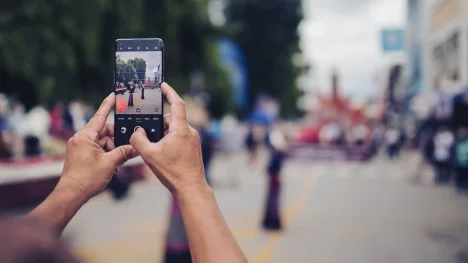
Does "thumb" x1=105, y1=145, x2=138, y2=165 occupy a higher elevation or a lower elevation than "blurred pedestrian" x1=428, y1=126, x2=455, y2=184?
higher

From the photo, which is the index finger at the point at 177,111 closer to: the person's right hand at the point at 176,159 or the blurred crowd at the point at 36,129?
the person's right hand at the point at 176,159

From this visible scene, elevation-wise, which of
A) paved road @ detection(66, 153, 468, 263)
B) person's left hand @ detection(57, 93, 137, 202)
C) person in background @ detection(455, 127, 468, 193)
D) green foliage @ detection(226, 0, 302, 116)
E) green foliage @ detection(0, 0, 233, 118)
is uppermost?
green foliage @ detection(226, 0, 302, 116)

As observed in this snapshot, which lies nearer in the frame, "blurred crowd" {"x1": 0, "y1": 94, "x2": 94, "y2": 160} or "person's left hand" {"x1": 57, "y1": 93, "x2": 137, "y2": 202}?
"person's left hand" {"x1": 57, "y1": 93, "x2": 137, "y2": 202}

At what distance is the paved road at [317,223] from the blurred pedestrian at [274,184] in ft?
0.82

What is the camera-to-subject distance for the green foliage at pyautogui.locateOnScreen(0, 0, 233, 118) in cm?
1410

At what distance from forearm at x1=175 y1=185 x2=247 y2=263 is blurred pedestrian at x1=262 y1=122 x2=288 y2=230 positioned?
7346mm

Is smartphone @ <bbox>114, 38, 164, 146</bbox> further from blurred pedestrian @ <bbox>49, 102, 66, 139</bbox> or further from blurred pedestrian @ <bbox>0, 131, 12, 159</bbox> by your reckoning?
blurred pedestrian @ <bbox>49, 102, 66, 139</bbox>

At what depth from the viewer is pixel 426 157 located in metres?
17.5

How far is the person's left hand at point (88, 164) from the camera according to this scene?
5.83ft

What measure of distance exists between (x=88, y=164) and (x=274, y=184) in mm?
7461

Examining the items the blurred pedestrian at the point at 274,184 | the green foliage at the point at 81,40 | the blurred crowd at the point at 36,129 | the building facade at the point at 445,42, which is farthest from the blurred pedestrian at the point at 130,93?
the building facade at the point at 445,42

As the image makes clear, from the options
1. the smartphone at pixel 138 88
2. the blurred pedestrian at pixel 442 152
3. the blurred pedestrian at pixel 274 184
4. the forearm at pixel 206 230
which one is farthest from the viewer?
the blurred pedestrian at pixel 442 152

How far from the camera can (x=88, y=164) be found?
5.90 ft

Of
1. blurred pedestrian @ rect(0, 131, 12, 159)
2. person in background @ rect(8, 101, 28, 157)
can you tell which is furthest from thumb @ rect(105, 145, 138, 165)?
person in background @ rect(8, 101, 28, 157)
